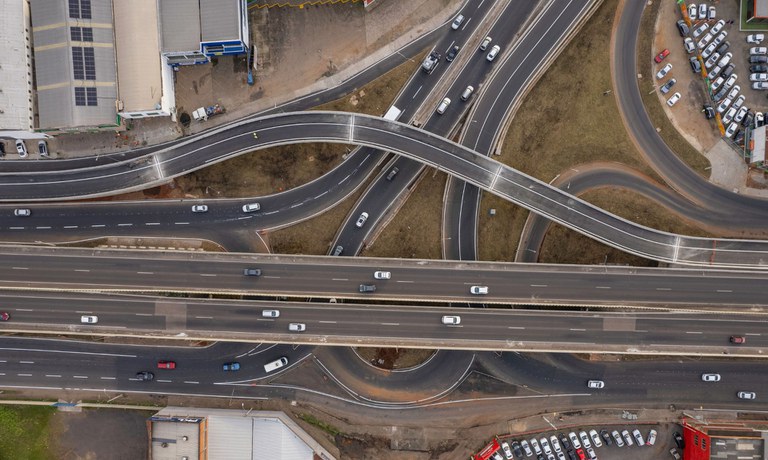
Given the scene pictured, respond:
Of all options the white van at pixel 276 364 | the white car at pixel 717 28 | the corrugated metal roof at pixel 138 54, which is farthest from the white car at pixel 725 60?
the corrugated metal roof at pixel 138 54

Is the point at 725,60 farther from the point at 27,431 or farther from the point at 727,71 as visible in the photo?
the point at 27,431

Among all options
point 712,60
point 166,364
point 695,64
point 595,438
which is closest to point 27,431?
point 166,364

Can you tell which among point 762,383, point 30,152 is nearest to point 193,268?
point 30,152

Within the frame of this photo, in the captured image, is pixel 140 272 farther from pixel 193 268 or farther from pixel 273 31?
pixel 273 31

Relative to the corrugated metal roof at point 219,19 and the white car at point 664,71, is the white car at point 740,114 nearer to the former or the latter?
the white car at point 664,71

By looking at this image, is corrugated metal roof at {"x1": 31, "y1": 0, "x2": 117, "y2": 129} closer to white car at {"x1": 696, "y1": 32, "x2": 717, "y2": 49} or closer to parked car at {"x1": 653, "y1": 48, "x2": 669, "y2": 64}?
parked car at {"x1": 653, "y1": 48, "x2": 669, "y2": 64}

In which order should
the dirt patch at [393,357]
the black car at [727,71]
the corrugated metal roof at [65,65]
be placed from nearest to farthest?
the corrugated metal roof at [65,65], the black car at [727,71], the dirt patch at [393,357]
